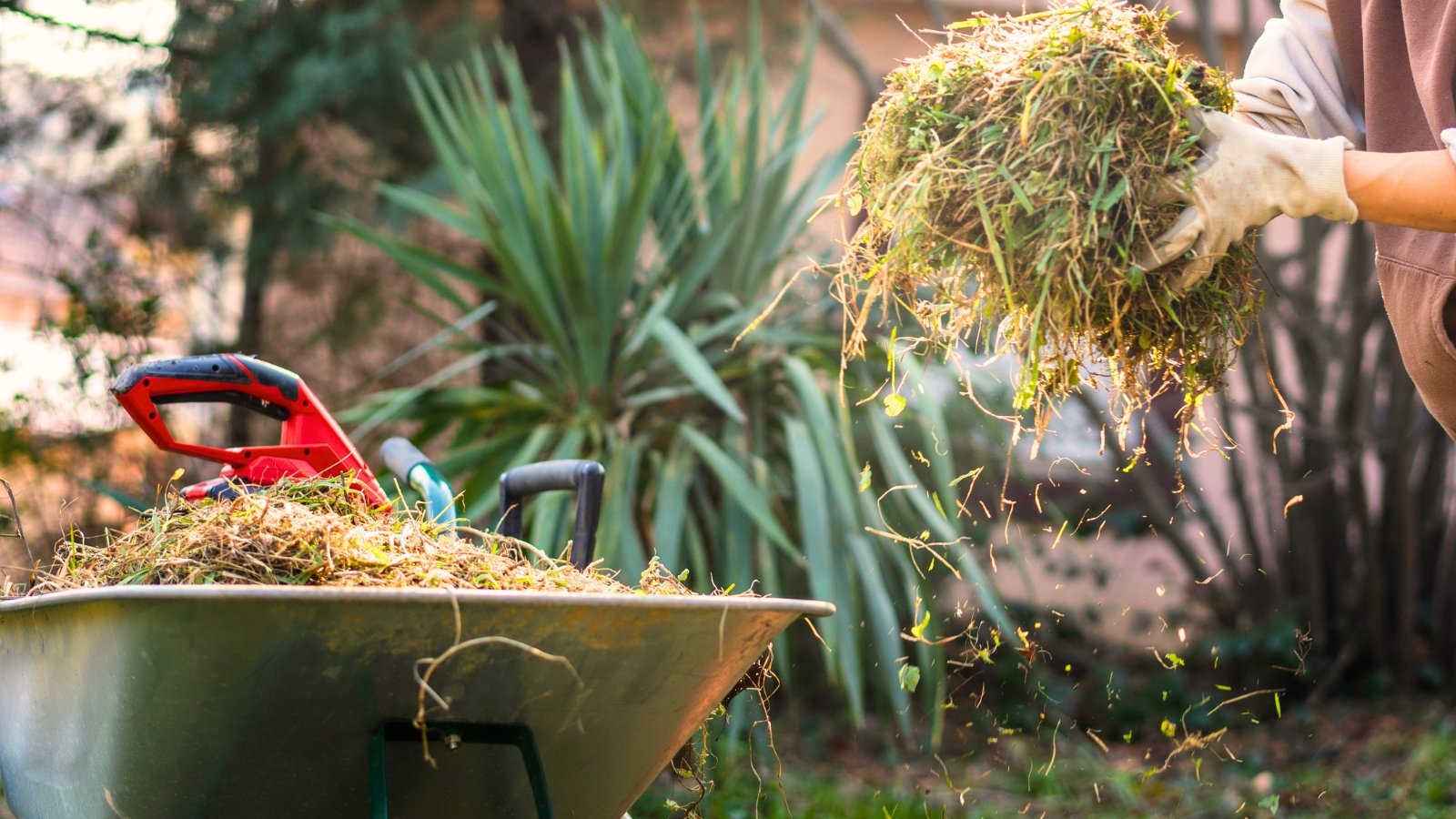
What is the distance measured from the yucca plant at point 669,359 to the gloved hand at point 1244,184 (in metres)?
1.61

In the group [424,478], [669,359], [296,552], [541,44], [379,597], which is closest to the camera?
[379,597]

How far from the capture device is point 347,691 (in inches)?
45.0

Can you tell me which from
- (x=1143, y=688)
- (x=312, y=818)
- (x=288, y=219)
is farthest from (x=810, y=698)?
(x=312, y=818)

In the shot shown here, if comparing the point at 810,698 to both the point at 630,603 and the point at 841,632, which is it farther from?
the point at 630,603

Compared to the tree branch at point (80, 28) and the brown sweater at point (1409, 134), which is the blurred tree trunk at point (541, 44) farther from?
the brown sweater at point (1409, 134)

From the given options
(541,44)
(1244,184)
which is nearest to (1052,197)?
(1244,184)

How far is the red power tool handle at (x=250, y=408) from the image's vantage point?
1.62m

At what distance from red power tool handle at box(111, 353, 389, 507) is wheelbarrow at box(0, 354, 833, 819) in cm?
35

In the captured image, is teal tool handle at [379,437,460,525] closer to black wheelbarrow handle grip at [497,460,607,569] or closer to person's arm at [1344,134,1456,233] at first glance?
black wheelbarrow handle grip at [497,460,607,569]

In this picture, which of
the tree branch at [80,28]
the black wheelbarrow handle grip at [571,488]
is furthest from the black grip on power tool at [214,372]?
the tree branch at [80,28]

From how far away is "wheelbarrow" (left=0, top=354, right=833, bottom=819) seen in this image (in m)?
1.08

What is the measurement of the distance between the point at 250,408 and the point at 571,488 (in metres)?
0.45

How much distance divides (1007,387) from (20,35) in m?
3.47

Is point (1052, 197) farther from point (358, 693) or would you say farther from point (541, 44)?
point (541, 44)
